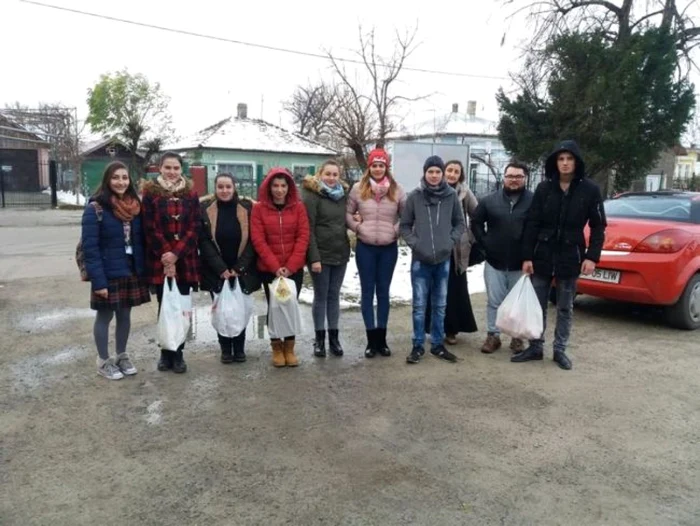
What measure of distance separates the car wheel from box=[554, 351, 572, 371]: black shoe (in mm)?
1888

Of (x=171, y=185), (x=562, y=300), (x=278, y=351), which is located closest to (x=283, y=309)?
(x=278, y=351)

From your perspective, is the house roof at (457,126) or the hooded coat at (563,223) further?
the house roof at (457,126)

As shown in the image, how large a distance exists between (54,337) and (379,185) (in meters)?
3.46

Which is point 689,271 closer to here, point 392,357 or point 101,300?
point 392,357

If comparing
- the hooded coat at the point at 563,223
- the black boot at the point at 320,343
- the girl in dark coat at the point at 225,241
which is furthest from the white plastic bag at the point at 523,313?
the girl in dark coat at the point at 225,241

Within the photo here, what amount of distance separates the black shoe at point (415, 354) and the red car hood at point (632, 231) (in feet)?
8.40

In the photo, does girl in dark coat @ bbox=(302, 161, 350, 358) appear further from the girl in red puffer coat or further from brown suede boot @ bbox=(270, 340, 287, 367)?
brown suede boot @ bbox=(270, 340, 287, 367)

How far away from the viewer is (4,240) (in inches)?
517

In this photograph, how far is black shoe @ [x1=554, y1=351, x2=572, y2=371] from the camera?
4.71 metres

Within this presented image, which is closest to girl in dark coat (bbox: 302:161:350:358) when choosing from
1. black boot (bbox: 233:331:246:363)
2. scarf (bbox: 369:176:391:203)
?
scarf (bbox: 369:176:391:203)

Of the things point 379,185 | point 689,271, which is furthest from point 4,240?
point 689,271

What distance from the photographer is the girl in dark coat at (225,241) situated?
457 centimetres

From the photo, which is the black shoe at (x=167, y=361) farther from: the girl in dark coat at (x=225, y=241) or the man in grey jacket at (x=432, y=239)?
the man in grey jacket at (x=432, y=239)

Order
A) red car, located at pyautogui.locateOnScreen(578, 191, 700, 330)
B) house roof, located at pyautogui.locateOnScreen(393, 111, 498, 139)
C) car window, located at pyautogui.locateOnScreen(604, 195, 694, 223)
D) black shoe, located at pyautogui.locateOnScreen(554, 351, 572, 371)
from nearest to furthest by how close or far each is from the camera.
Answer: black shoe, located at pyautogui.locateOnScreen(554, 351, 572, 371)
red car, located at pyautogui.locateOnScreen(578, 191, 700, 330)
car window, located at pyautogui.locateOnScreen(604, 195, 694, 223)
house roof, located at pyautogui.locateOnScreen(393, 111, 498, 139)
